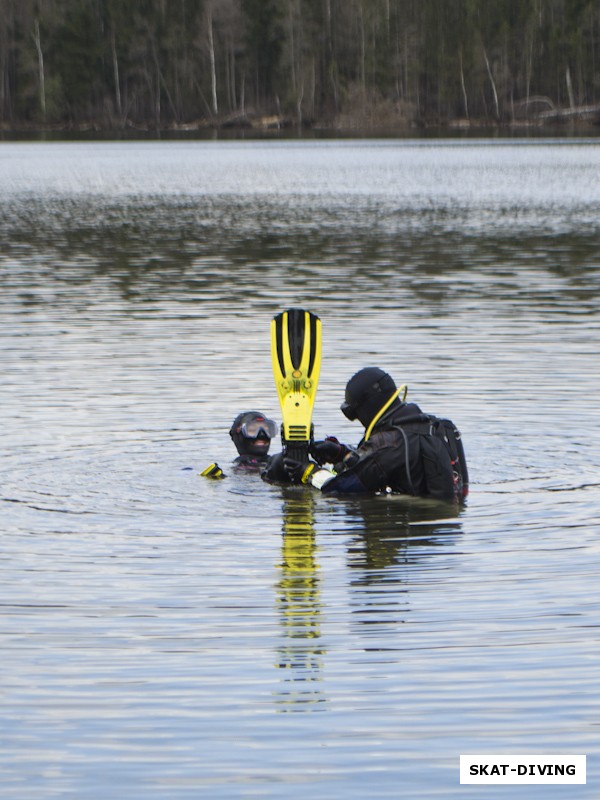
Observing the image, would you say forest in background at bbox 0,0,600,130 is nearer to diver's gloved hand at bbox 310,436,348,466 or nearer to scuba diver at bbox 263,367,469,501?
diver's gloved hand at bbox 310,436,348,466

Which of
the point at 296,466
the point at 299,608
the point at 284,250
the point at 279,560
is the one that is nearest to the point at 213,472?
the point at 296,466

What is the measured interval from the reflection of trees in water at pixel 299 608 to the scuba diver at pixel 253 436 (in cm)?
61

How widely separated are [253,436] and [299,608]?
357 cm

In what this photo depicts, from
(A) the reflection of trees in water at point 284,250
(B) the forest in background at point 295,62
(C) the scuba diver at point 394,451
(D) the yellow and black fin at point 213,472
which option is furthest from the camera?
(B) the forest in background at point 295,62

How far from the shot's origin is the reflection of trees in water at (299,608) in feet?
24.1

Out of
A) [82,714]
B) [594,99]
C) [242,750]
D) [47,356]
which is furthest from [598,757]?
[594,99]

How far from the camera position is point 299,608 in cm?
872

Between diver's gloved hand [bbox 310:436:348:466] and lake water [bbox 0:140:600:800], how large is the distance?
1.13 ft

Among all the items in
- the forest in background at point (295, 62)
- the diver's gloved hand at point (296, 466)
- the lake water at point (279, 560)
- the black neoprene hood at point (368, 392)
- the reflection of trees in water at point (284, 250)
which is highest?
the forest in background at point (295, 62)

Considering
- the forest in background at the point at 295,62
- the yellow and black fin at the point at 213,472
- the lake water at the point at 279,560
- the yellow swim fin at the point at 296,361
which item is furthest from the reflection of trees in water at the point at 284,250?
the forest in background at the point at 295,62

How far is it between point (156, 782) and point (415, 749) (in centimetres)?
108

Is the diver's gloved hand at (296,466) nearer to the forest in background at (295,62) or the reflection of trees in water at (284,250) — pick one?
the reflection of trees in water at (284,250)

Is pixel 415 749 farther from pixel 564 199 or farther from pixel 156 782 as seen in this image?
pixel 564 199

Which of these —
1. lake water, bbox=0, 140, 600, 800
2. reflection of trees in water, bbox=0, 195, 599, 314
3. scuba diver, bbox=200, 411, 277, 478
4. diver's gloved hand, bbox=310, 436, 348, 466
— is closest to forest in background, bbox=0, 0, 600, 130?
reflection of trees in water, bbox=0, 195, 599, 314
